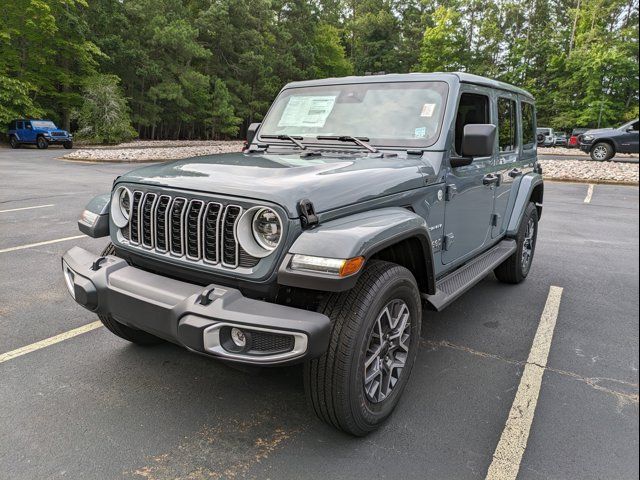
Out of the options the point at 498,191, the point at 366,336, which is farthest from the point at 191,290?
the point at 498,191

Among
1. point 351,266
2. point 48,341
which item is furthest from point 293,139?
point 48,341

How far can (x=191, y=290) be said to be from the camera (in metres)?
2.38

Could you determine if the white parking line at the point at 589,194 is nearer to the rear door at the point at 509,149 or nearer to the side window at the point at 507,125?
the rear door at the point at 509,149

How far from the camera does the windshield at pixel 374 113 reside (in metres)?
3.47

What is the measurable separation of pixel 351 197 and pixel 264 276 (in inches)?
26.1

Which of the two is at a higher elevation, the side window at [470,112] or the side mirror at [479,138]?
the side window at [470,112]

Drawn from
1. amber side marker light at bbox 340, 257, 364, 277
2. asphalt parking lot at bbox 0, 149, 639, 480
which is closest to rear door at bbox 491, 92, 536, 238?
asphalt parking lot at bbox 0, 149, 639, 480

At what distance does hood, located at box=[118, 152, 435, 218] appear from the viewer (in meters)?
2.40

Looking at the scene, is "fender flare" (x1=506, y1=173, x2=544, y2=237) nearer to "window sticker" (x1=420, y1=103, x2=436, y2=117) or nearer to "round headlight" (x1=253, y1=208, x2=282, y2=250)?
"window sticker" (x1=420, y1=103, x2=436, y2=117)

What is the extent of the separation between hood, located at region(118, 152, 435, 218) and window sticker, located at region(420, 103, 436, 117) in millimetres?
470

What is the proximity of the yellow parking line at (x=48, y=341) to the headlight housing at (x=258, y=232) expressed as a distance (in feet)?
7.30

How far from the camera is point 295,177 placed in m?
2.55

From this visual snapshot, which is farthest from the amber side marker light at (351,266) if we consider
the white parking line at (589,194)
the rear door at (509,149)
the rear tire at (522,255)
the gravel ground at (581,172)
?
the gravel ground at (581,172)

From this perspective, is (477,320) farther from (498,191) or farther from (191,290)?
(191,290)
